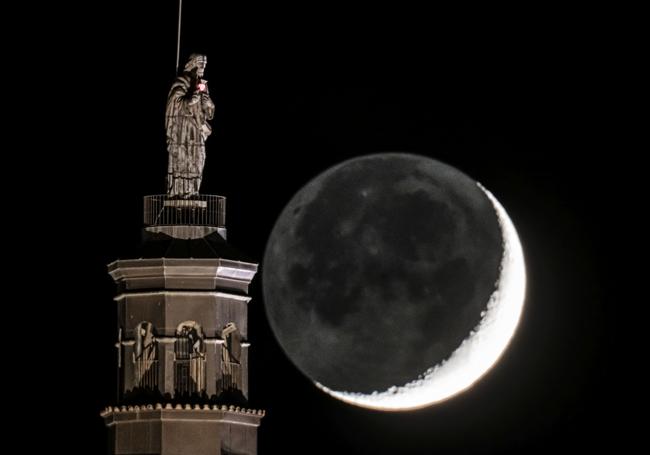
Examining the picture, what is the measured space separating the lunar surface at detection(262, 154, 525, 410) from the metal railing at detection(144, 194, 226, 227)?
4283mm

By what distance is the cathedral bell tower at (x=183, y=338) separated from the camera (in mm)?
96438

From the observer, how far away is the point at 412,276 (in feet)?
337

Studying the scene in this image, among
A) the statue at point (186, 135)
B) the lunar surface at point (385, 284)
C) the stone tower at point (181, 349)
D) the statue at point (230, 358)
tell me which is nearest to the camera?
the stone tower at point (181, 349)

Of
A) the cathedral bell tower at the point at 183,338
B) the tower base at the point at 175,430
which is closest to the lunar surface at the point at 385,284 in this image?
the cathedral bell tower at the point at 183,338

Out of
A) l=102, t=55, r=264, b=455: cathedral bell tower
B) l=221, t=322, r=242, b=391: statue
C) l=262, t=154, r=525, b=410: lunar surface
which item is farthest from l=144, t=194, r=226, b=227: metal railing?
l=262, t=154, r=525, b=410: lunar surface

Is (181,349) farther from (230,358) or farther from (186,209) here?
(186,209)

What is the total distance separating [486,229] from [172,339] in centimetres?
1134

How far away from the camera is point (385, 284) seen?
102562mm

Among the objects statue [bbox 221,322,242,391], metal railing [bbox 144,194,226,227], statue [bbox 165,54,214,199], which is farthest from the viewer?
statue [bbox 165,54,214,199]

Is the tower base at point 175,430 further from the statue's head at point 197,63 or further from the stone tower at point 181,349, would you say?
the statue's head at point 197,63

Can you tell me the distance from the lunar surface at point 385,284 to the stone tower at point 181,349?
4654 mm

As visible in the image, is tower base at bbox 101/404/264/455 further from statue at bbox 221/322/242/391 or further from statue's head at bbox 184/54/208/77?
statue's head at bbox 184/54/208/77

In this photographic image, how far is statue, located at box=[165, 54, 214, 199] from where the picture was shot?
98625 millimetres

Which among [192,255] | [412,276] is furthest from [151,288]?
[412,276]
